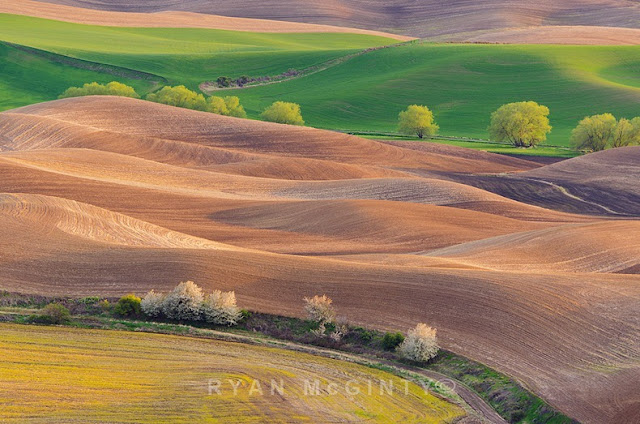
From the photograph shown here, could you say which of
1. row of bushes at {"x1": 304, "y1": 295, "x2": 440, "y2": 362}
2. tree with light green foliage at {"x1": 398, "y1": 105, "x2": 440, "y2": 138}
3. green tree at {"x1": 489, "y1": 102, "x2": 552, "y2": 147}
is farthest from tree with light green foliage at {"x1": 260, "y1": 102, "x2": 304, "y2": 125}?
row of bushes at {"x1": 304, "y1": 295, "x2": 440, "y2": 362}

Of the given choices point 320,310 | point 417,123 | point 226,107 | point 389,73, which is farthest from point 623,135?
point 320,310

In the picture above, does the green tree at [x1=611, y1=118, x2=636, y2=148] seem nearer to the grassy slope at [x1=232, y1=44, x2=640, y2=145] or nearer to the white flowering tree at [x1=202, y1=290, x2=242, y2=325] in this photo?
the grassy slope at [x1=232, y1=44, x2=640, y2=145]

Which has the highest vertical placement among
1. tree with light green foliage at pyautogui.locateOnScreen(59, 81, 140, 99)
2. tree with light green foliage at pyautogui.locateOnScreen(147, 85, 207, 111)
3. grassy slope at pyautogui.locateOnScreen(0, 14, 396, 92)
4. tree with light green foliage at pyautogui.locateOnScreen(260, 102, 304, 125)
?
grassy slope at pyautogui.locateOnScreen(0, 14, 396, 92)

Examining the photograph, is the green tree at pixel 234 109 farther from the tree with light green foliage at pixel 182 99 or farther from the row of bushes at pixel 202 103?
the tree with light green foliage at pixel 182 99

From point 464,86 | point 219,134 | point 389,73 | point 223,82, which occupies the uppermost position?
point 389,73

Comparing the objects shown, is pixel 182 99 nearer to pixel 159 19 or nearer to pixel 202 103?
pixel 202 103

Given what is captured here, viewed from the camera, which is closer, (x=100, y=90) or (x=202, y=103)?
(x=202, y=103)

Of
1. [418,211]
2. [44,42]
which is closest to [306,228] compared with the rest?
[418,211]
